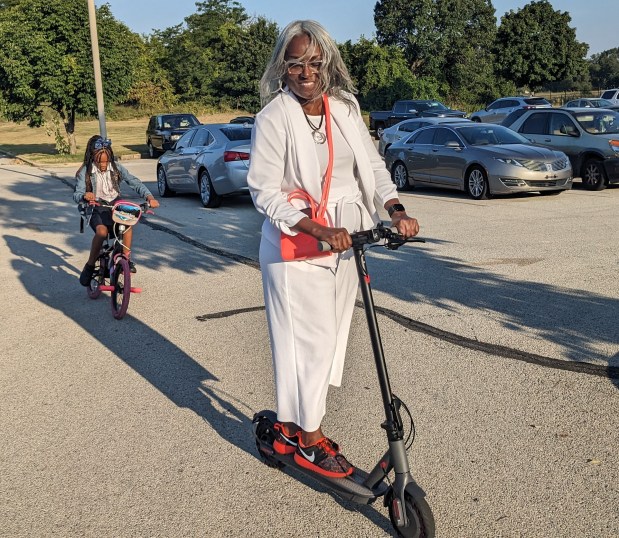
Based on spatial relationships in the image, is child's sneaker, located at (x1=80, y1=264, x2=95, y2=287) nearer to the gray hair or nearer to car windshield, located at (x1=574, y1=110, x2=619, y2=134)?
the gray hair

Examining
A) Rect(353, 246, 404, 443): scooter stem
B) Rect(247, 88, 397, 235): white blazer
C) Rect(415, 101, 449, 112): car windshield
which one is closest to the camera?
Rect(353, 246, 404, 443): scooter stem

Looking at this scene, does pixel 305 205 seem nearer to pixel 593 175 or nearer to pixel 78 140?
pixel 593 175

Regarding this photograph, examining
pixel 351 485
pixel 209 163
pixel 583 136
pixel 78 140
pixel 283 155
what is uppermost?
pixel 283 155

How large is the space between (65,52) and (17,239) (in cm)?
2242

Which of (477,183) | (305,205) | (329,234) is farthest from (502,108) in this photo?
(329,234)

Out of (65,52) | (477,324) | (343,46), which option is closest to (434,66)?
(343,46)

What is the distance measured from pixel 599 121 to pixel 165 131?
60.2 feet

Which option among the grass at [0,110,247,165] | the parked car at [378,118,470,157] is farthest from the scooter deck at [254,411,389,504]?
the grass at [0,110,247,165]

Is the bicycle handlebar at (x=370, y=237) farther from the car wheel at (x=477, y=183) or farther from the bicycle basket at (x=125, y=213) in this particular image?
the car wheel at (x=477, y=183)

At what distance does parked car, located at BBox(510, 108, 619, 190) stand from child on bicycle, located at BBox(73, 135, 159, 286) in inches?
429

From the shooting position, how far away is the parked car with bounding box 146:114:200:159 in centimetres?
3073

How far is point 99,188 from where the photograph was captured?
26.4 ft

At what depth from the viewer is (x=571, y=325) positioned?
21.2 feet

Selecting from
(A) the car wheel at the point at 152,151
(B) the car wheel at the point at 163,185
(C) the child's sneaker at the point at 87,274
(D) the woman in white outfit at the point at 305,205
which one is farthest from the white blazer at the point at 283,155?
(A) the car wheel at the point at 152,151
